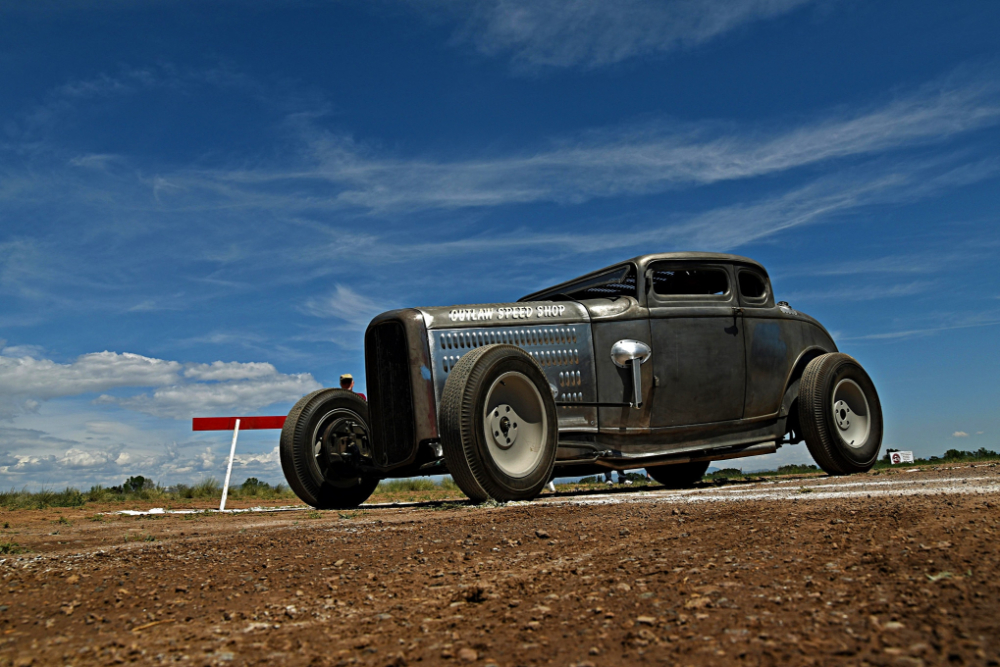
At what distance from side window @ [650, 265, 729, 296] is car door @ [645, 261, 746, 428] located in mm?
33

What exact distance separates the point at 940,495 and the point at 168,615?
391cm

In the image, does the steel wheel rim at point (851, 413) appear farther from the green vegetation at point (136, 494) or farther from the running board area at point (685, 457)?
the green vegetation at point (136, 494)

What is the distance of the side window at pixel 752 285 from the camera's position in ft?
27.4

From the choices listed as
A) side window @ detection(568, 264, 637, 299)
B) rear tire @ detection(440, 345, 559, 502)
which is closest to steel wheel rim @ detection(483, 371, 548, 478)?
rear tire @ detection(440, 345, 559, 502)

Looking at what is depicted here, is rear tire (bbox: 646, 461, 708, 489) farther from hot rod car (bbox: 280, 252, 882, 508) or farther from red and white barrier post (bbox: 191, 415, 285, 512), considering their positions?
red and white barrier post (bbox: 191, 415, 285, 512)

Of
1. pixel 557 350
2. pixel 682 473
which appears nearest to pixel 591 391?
pixel 557 350

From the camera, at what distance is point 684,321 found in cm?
731

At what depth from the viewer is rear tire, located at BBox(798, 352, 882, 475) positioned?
7969 mm

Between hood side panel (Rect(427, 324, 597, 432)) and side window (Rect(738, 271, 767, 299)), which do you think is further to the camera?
side window (Rect(738, 271, 767, 299))

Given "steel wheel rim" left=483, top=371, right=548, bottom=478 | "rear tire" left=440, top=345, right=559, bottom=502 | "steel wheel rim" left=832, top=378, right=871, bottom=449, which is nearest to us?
"rear tire" left=440, top=345, right=559, bottom=502

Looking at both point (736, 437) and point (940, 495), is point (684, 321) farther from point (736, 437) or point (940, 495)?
point (940, 495)

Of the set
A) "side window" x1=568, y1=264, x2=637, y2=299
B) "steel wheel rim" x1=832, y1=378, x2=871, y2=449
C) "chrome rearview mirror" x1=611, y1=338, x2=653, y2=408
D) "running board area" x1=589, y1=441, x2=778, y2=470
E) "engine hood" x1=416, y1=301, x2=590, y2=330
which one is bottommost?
"running board area" x1=589, y1=441, x2=778, y2=470

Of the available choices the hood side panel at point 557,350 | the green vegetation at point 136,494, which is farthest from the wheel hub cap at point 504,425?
the green vegetation at point 136,494

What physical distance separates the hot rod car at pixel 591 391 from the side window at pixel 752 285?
17 millimetres
